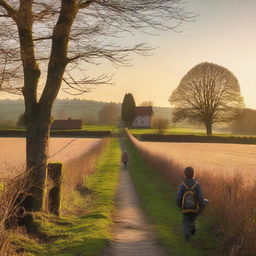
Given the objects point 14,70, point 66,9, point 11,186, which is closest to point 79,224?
point 11,186

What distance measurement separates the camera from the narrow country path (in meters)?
8.01

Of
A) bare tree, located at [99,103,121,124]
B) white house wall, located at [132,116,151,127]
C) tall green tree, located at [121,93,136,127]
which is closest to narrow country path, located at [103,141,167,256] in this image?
tall green tree, located at [121,93,136,127]

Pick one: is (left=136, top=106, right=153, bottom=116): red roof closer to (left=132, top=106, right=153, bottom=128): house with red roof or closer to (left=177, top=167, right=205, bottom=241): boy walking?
(left=132, top=106, right=153, bottom=128): house with red roof

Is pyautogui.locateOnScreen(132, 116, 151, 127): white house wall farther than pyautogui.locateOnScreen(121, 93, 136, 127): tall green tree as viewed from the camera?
Yes

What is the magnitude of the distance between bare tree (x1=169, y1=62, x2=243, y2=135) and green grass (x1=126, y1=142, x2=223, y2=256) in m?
42.9

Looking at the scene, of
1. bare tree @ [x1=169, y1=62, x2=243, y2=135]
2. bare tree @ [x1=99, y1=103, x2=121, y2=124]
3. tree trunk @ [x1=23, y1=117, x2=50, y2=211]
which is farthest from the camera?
bare tree @ [x1=99, y1=103, x2=121, y2=124]

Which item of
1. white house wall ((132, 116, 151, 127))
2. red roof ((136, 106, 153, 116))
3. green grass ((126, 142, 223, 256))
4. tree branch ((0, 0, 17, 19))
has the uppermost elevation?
red roof ((136, 106, 153, 116))

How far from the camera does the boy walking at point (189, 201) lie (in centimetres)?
882

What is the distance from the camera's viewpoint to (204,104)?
63250 millimetres

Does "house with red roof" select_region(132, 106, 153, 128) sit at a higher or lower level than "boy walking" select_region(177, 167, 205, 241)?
higher

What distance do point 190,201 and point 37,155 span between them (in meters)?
3.75

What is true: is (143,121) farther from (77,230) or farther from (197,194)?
(197,194)

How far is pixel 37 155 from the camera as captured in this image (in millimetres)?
9703

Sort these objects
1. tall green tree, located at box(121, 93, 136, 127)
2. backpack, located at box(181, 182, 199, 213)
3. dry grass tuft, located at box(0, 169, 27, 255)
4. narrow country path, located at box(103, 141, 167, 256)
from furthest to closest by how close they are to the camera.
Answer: tall green tree, located at box(121, 93, 136, 127), backpack, located at box(181, 182, 199, 213), narrow country path, located at box(103, 141, 167, 256), dry grass tuft, located at box(0, 169, 27, 255)
